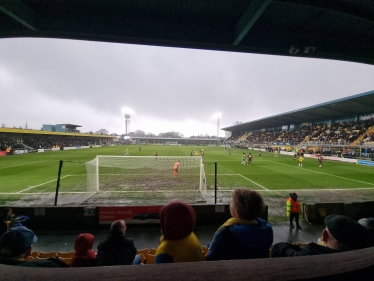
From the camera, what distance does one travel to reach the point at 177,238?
57.3 inches

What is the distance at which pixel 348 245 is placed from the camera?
5.17 ft

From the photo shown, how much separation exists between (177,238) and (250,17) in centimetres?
503

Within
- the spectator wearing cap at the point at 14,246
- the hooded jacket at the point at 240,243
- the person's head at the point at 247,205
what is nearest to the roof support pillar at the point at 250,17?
the person's head at the point at 247,205

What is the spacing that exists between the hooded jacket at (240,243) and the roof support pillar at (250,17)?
4.47 m

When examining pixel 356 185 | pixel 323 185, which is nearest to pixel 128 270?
pixel 323 185

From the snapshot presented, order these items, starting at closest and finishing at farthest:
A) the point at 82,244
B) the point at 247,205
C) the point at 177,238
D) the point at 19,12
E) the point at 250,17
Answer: the point at 177,238, the point at 247,205, the point at 82,244, the point at 19,12, the point at 250,17

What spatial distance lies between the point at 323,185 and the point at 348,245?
13.4 metres

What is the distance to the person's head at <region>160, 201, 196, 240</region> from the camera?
1448mm

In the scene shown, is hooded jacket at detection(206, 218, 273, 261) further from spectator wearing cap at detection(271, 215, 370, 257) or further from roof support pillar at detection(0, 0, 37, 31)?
roof support pillar at detection(0, 0, 37, 31)

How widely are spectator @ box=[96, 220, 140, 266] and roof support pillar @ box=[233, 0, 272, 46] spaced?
5203mm

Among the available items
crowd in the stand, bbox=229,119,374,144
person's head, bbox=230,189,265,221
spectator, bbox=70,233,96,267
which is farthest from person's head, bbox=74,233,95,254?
crowd in the stand, bbox=229,119,374,144

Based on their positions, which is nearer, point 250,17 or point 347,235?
point 347,235

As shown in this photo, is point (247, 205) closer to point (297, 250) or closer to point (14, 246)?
point (297, 250)

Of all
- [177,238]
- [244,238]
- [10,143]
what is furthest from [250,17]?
[10,143]
